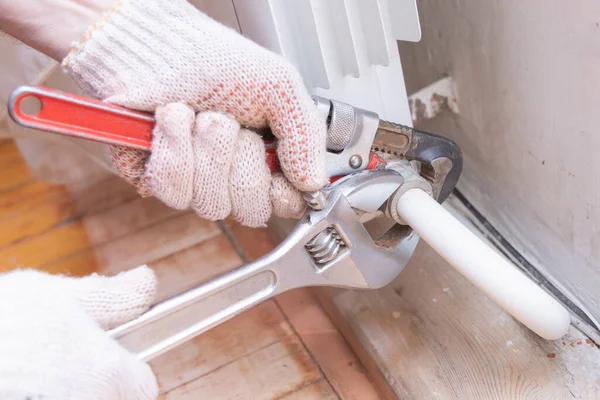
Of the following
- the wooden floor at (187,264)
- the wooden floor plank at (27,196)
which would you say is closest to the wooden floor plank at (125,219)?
the wooden floor at (187,264)

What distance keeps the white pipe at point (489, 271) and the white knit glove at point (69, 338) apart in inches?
10.6

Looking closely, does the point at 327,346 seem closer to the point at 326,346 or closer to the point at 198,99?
the point at 326,346

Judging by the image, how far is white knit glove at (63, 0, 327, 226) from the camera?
0.52 meters

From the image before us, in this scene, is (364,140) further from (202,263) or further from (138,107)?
(202,263)

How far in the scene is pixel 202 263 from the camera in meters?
0.91

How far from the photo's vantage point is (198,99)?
1.76ft

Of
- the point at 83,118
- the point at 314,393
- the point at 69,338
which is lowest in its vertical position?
the point at 314,393

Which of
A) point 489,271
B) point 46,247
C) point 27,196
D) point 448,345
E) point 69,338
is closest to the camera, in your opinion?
point 69,338

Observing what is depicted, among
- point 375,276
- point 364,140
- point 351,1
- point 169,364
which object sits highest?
point 351,1

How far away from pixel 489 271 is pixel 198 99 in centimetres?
31

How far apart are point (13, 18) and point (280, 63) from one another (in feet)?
0.92

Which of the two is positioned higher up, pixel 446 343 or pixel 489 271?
pixel 489 271

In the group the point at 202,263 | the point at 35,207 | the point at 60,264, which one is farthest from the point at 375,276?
the point at 35,207

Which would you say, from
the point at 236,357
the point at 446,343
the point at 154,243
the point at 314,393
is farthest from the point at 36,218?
the point at 446,343
